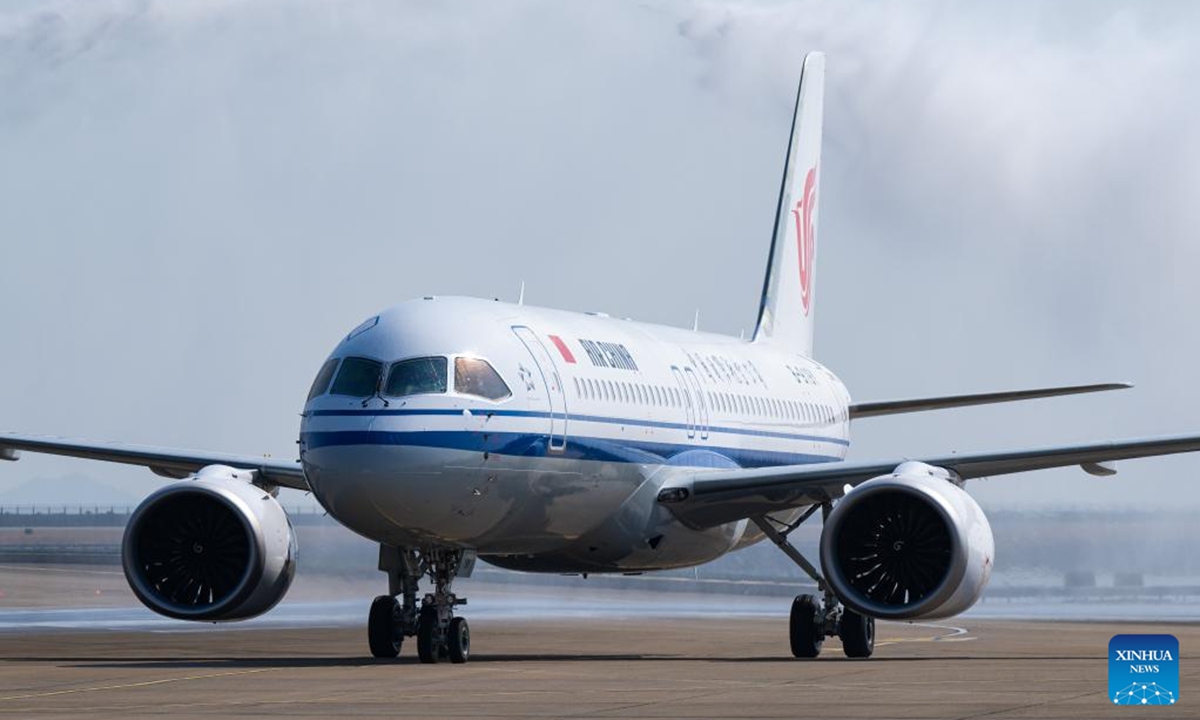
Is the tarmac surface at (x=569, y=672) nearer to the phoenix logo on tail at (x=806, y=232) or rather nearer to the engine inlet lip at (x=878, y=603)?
the engine inlet lip at (x=878, y=603)

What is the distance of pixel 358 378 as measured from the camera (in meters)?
23.7

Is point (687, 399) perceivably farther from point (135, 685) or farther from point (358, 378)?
point (135, 685)

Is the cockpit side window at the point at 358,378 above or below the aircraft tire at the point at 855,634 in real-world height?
above

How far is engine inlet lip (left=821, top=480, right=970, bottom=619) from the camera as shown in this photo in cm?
2450

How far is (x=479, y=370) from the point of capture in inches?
951

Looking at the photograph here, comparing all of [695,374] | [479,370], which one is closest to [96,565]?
[695,374]

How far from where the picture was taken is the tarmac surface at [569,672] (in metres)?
17.9

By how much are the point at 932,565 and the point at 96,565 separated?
1258 inches

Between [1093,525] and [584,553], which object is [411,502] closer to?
[584,553]

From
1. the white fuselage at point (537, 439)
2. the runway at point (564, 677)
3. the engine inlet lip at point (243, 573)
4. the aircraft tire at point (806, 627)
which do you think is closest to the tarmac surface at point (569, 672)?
the runway at point (564, 677)

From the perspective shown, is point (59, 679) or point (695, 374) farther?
point (695, 374)

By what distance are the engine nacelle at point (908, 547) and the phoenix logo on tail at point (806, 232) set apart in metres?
13.7

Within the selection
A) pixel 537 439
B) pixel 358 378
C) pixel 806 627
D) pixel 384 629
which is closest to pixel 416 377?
pixel 358 378

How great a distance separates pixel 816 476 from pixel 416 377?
213 inches
